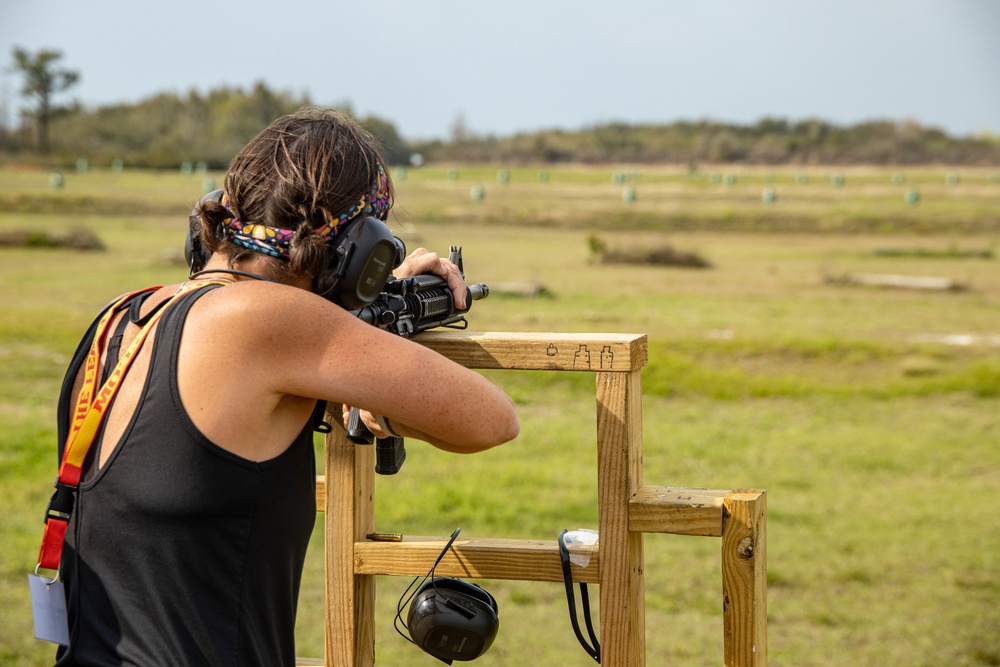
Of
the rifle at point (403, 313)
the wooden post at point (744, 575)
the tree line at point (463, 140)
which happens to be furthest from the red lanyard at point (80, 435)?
the tree line at point (463, 140)

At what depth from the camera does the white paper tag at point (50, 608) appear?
66.5 inches

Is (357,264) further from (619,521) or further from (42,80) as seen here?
(42,80)

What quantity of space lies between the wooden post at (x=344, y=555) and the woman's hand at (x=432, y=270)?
31 centimetres

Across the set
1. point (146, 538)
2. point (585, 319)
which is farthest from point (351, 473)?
point (585, 319)

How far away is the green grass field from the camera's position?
16.2 feet

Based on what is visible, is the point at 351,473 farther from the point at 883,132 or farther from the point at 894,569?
the point at 883,132

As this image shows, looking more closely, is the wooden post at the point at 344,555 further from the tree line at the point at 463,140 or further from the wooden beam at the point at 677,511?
the tree line at the point at 463,140

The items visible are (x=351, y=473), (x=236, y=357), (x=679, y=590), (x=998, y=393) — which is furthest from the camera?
(x=998, y=393)

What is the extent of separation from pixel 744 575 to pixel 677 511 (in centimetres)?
15

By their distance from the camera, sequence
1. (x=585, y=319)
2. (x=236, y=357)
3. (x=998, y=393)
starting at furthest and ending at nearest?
1. (x=585, y=319)
2. (x=998, y=393)
3. (x=236, y=357)

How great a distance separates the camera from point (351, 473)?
6.40 feet

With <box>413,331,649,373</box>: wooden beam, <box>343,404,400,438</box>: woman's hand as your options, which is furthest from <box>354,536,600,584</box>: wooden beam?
<box>413,331,649,373</box>: wooden beam

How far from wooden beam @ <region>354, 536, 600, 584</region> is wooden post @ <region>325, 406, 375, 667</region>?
3cm

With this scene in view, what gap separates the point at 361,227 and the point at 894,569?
16.1 ft
